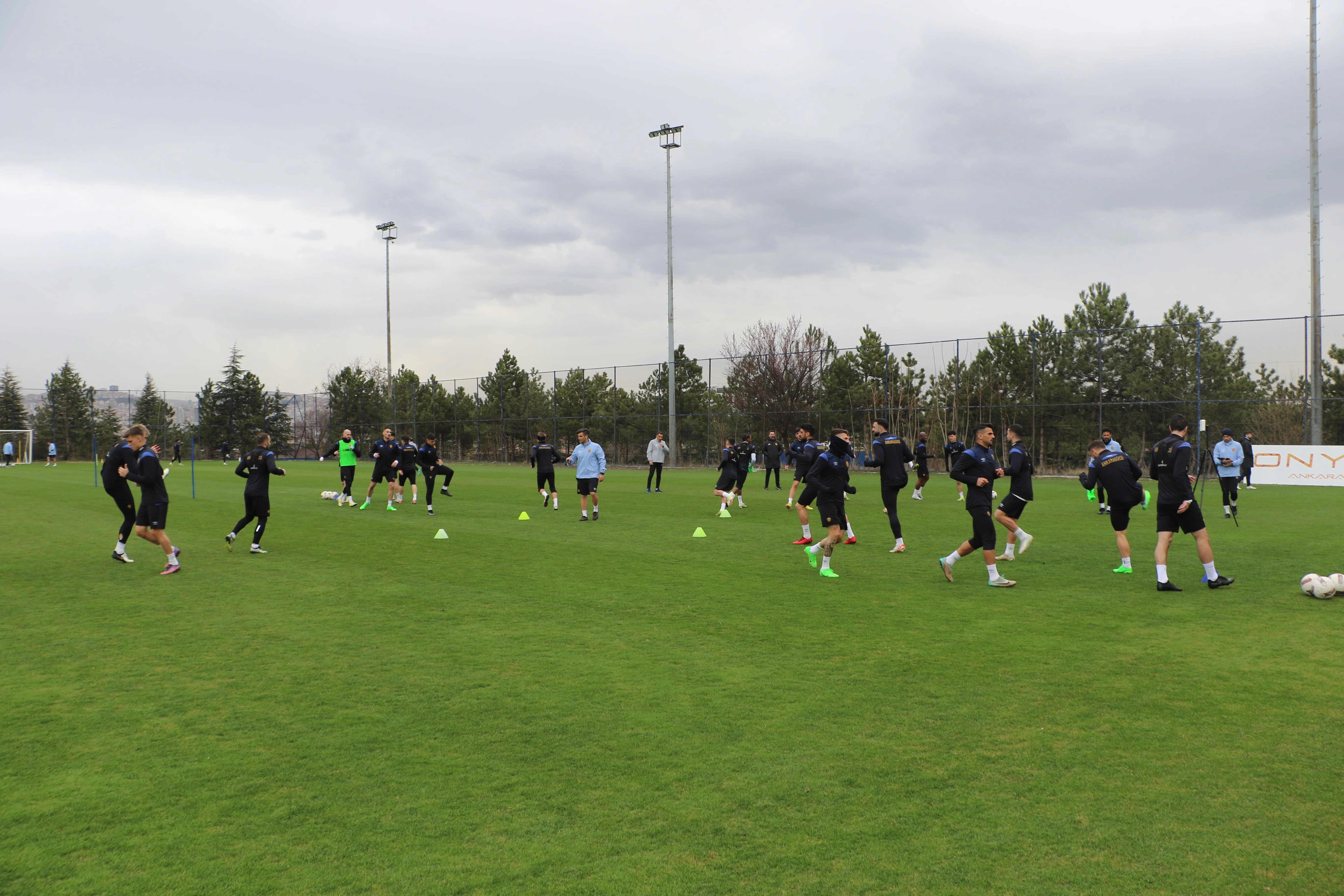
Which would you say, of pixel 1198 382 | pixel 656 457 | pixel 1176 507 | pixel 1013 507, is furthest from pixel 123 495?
pixel 1198 382

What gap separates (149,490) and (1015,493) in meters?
12.1

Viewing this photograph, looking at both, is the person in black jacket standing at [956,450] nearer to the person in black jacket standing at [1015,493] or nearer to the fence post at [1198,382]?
the person in black jacket standing at [1015,493]

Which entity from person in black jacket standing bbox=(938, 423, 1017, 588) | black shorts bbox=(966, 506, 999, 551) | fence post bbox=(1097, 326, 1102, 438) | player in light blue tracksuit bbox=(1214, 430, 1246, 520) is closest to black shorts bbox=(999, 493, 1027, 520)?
person in black jacket standing bbox=(938, 423, 1017, 588)

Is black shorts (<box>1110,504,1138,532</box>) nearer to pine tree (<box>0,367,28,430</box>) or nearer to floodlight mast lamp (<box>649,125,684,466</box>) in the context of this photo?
floodlight mast lamp (<box>649,125,684,466</box>)

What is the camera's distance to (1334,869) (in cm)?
398

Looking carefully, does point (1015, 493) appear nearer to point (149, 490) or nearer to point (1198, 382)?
point (149, 490)

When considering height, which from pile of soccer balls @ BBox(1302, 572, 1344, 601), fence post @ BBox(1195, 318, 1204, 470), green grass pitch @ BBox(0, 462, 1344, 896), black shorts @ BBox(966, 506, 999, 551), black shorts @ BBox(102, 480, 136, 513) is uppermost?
fence post @ BBox(1195, 318, 1204, 470)

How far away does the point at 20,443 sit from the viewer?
60.4 metres

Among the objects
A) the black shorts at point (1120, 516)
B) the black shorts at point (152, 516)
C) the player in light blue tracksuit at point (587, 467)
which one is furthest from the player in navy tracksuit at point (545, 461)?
the black shorts at point (1120, 516)

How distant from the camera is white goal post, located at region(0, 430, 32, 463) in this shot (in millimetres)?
59066

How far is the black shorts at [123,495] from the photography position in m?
12.8

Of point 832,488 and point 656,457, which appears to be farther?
point 656,457

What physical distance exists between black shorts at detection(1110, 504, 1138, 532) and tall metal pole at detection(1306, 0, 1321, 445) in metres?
22.7

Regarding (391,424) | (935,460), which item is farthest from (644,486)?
(391,424)
